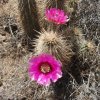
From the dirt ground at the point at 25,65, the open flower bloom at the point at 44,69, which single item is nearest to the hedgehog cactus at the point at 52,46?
the open flower bloom at the point at 44,69

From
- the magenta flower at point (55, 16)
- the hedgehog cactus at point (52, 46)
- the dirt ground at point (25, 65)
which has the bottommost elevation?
the dirt ground at point (25, 65)

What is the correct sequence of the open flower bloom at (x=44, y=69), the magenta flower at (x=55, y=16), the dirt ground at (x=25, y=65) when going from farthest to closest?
1. the dirt ground at (x=25, y=65)
2. the magenta flower at (x=55, y=16)
3. the open flower bloom at (x=44, y=69)

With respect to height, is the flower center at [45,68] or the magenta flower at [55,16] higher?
the magenta flower at [55,16]

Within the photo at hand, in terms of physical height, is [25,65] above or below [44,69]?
below

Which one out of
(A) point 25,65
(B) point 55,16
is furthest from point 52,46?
(A) point 25,65

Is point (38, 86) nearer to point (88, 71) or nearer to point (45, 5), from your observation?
point (88, 71)

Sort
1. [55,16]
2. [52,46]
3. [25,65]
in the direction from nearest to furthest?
[52,46] → [55,16] → [25,65]

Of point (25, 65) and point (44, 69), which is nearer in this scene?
point (44, 69)

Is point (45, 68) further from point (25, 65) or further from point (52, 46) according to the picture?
point (25, 65)

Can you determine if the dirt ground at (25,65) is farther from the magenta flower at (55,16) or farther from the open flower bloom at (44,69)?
the magenta flower at (55,16)

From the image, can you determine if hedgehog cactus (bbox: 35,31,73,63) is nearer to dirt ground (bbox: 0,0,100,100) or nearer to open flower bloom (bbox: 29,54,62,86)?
open flower bloom (bbox: 29,54,62,86)
